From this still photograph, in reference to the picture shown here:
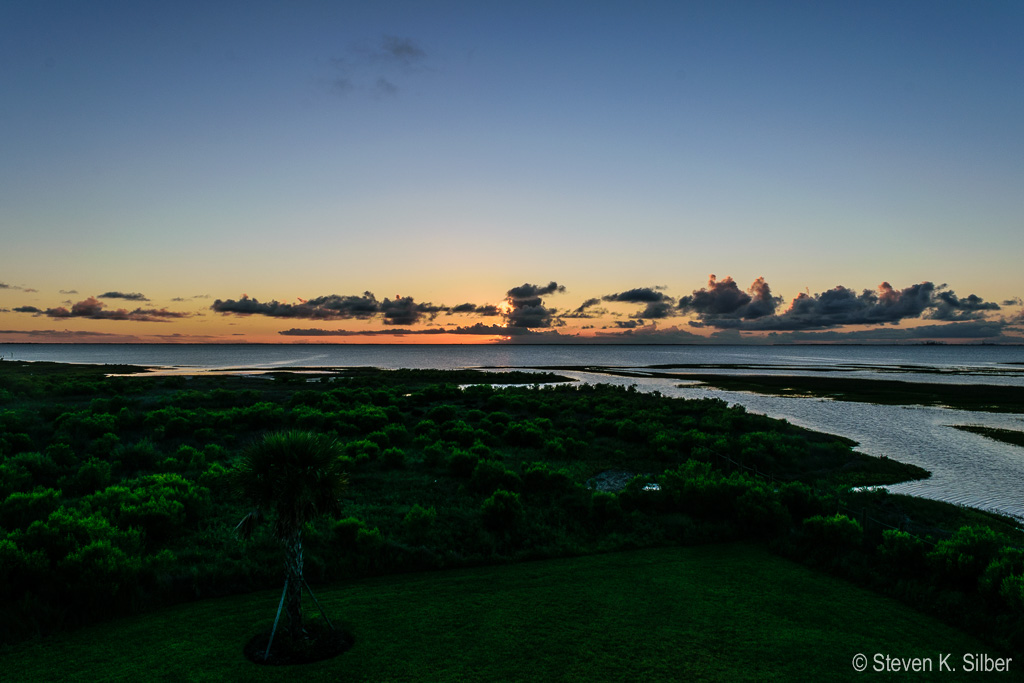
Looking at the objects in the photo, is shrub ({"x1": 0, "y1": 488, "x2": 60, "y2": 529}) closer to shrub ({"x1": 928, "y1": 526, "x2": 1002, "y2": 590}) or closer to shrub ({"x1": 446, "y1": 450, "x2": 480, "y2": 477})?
shrub ({"x1": 446, "y1": 450, "x2": 480, "y2": 477})

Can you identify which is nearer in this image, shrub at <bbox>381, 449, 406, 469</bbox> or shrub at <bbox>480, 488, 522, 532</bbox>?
shrub at <bbox>480, 488, 522, 532</bbox>

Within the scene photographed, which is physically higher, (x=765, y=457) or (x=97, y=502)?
(x=97, y=502)

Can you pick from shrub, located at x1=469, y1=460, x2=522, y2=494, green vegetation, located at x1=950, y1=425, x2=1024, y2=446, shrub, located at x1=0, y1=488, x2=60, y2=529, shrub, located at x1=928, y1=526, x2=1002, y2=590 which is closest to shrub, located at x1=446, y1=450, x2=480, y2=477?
shrub, located at x1=469, y1=460, x2=522, y2=494

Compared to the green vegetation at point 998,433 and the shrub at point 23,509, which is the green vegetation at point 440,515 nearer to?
the shrub at point 23,509

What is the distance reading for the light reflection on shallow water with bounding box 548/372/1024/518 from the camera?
2792cm

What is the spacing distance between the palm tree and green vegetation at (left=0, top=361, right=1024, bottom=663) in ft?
1.58

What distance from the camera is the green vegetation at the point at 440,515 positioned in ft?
40.8

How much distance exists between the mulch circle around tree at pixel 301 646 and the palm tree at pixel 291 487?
0.23 meters

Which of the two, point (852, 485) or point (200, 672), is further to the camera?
point (852, 485)

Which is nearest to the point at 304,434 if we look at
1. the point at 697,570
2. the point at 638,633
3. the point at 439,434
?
the point at 638,633

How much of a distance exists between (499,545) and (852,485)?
73.2 feet

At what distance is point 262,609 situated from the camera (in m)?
12.4

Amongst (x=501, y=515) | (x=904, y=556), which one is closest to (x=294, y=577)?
(x=501, y=515)

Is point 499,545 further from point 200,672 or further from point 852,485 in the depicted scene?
point 852,485
